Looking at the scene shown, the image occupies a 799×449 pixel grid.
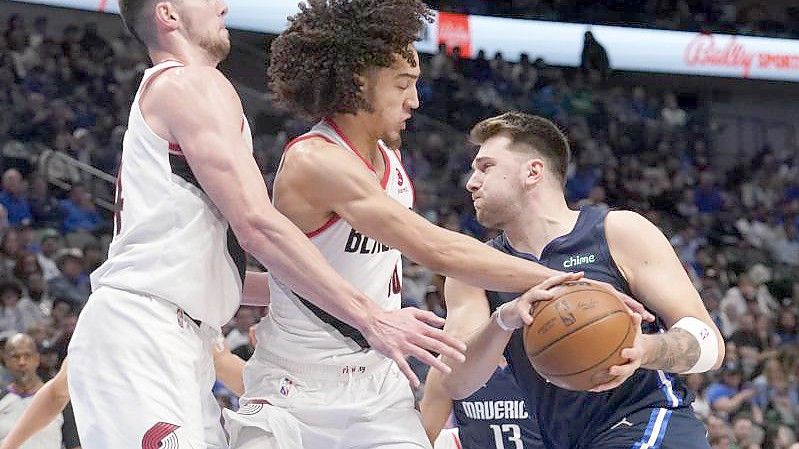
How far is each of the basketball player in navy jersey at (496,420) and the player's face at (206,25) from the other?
183cm

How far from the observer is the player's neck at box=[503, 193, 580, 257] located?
402cm

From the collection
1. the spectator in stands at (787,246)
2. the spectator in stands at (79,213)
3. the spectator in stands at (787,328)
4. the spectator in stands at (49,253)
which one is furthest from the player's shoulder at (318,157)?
the spectator in stands at (787,246)

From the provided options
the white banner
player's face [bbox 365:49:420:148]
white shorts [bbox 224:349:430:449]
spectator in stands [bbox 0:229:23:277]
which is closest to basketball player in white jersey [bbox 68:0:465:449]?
white shorts [bbox 224:349:430:449]

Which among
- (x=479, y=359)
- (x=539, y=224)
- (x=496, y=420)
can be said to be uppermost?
(x=539, y=224)

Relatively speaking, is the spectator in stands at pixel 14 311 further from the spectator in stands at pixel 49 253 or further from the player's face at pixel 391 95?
the player's face at pixel 391 95

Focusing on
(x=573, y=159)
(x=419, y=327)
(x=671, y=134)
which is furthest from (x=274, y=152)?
(x=419, y=327)

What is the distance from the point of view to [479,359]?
366 centimetres

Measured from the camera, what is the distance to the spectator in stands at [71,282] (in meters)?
9.38

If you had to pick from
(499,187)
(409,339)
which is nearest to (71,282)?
(499,187)

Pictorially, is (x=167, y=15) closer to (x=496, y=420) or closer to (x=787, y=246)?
(x=496, y=420)

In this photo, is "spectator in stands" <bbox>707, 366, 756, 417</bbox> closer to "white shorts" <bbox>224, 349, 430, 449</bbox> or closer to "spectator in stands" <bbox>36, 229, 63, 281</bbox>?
"spectator in stands" <bbox>36, 229, 63, 281</bbox>

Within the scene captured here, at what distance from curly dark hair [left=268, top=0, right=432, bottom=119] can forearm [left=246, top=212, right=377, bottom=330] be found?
0.66 meters

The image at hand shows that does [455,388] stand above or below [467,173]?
above

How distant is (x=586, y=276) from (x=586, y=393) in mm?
388
